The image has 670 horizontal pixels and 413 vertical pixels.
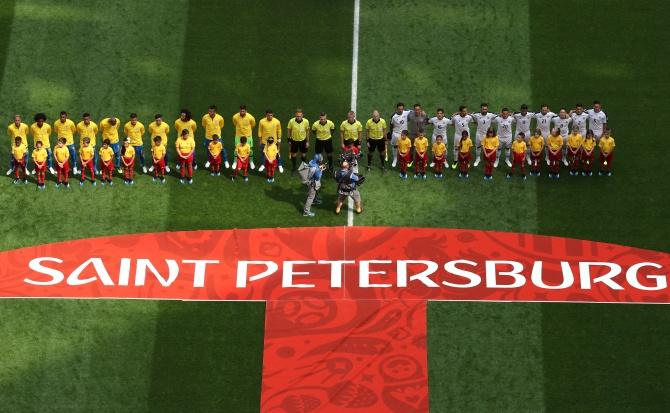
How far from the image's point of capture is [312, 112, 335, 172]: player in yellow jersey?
42.2 m

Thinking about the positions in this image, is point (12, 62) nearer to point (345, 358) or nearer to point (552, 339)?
point (345, 358)

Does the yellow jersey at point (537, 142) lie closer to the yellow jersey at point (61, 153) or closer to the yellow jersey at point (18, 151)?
the yellow jersey at point (61, 153)

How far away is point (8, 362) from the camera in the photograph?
129 ft

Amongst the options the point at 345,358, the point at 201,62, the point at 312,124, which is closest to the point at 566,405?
the point at 345,358

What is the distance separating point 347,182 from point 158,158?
465 centimetres

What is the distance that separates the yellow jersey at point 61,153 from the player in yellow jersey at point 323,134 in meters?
5.92

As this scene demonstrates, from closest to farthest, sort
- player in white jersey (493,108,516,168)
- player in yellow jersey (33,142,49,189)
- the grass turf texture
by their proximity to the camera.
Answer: the grass turf texture
player in yellow jersey (33,142,49,189)
player in white jersey (493,108,516,168)

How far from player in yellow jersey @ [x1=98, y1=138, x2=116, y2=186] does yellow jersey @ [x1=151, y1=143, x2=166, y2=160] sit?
102cm

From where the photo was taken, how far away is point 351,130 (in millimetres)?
42281

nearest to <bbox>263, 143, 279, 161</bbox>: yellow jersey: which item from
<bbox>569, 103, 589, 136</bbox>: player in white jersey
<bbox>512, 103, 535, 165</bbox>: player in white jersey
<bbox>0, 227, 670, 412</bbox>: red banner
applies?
<bbox>0, 227, 670, 412</bbox>: red banner

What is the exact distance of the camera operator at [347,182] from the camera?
40750 millimetres

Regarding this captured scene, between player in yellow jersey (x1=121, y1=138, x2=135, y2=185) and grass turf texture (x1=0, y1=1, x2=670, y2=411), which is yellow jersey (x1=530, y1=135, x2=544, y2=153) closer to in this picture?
grass turf texture (x1=0, y1=1, x2=670, y2=411)

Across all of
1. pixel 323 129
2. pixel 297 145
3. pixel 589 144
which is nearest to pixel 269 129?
pixel 297 145

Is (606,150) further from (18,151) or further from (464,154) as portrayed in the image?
(18,151)
